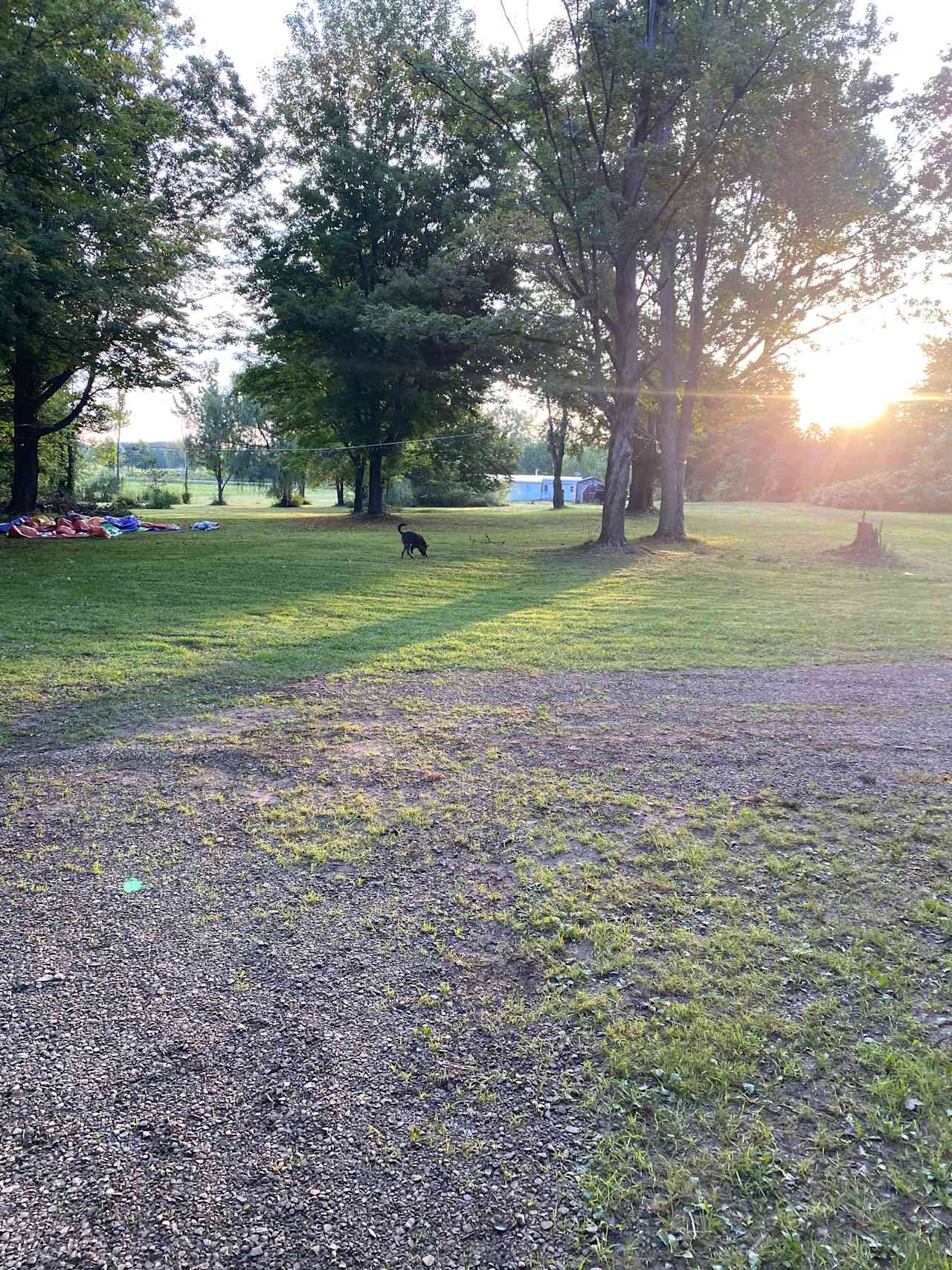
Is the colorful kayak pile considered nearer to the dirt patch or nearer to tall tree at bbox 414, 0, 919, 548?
tall tree at bbox 414, 0, 919, 548

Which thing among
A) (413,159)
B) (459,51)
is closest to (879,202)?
(459,51)

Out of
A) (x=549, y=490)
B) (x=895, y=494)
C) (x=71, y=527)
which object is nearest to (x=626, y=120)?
(x=71, y=527)

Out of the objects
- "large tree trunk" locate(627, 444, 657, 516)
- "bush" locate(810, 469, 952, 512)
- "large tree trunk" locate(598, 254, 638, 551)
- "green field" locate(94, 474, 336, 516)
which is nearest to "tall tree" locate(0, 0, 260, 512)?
"large tree trunk" locate(598, 254, 638, 551)

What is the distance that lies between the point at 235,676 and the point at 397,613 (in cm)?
309

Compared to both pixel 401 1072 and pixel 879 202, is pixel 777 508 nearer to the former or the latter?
pixel 879 202

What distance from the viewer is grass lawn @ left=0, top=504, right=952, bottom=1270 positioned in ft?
5.03

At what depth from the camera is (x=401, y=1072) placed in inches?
73.2

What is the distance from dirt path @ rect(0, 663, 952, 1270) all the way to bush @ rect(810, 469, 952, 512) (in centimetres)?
3805

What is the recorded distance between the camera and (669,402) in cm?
1742

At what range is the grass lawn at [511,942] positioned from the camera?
1.53 meters

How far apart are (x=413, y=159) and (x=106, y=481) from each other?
29.6 m

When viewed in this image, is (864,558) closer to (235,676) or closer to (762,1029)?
(235,676)

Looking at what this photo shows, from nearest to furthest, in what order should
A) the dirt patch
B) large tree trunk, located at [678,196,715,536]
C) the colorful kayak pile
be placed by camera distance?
the dirt patch → large tree trunk, located at [678,196,715,536] → the colorful kayak pile

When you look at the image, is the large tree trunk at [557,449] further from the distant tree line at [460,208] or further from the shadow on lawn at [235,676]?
the shadow on lawn at [235,676]
